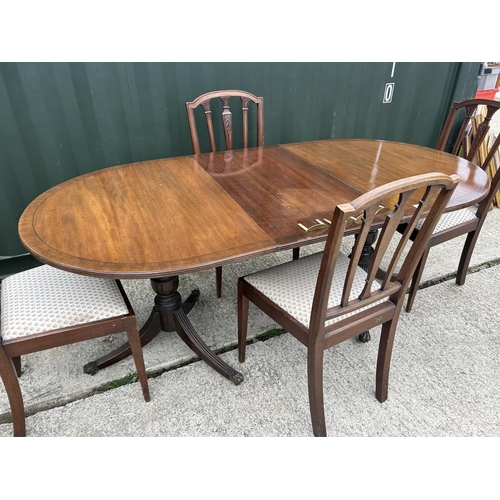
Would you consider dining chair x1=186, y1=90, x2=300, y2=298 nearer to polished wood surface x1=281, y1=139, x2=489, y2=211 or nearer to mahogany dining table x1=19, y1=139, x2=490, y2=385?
mahogany dining table x1=19, y1=139, x2=490, y2=385

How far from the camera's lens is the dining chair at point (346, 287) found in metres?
1.09

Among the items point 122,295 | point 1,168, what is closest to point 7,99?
point 1,168

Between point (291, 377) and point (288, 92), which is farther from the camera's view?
point (288, 92)

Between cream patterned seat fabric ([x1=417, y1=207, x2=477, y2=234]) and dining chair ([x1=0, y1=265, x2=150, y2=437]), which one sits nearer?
dining chair ([x1=0, y1=265, x2=150, y2=437])

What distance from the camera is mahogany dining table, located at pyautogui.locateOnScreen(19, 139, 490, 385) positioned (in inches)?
48.8

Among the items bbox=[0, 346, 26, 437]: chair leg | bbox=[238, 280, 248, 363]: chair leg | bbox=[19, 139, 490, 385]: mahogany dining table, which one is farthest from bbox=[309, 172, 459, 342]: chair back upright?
bbox=[0, 346, 26, 437]: chair leg

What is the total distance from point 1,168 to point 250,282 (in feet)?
5.70

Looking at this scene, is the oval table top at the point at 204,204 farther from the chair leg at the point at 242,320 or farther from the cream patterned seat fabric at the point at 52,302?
the chair leg at the point at 242,320

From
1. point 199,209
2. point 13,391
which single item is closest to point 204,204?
point 199,209

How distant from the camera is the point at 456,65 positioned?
3281 mm

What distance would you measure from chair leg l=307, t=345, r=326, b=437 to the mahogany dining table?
1.33 ft

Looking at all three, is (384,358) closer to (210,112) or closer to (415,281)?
(415,281)

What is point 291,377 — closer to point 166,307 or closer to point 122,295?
point 166,307

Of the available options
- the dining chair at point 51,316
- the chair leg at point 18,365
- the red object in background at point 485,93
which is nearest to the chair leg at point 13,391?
the dining chair at point 51,316
